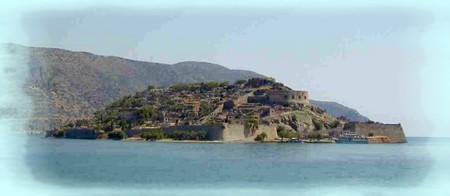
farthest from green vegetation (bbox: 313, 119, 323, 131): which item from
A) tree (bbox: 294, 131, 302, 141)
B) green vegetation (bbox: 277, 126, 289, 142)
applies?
green vegetation (bbox: 277, 126, 289, 142)

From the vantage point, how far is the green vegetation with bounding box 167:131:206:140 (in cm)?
3875

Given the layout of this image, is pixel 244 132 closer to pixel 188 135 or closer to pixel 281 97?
pixel 188 135

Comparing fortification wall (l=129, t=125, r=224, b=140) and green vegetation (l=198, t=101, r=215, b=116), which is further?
green vegetation (l=198, t=101, r=215, b=116)

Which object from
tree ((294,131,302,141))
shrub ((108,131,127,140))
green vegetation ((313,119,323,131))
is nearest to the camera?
tree ((294,131,302,141))

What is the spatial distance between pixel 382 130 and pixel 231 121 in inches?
357

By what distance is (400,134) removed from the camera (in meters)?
45.9

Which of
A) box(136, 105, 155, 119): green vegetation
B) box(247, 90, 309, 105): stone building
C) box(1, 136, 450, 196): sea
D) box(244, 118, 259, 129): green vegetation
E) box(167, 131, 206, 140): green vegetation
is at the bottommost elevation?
box(1, 136, 450, 196): sea

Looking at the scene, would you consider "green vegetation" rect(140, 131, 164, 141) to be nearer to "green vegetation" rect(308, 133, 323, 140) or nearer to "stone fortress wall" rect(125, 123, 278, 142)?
"stone fortress wall" rect(125, 123, 278, 142)

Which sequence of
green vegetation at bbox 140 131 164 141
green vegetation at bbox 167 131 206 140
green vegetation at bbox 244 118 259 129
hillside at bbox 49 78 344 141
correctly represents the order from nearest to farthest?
1. green vegetation at bbox 167 131 206 140
2. green vegetation at bbox 244 118 259 129
3. hillside at bbox 49 78 344 141
4. green vegetation at bbox 140 131 164 141

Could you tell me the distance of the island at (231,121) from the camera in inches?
1560

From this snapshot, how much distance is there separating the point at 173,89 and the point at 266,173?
127 feet

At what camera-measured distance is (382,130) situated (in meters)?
45.2

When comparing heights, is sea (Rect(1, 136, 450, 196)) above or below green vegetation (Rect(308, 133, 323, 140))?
below

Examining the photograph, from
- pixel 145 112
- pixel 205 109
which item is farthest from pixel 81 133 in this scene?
pixel 205 109
